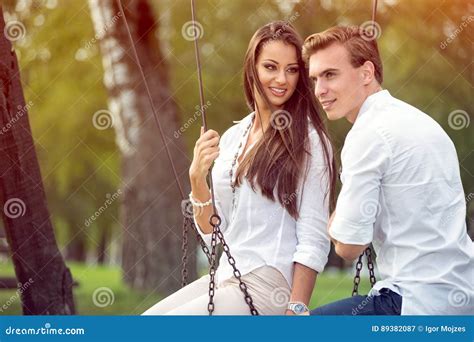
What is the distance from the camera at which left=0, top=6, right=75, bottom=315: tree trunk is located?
473cm

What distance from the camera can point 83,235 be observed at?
15703mm

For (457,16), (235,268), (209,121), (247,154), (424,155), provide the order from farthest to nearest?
(209,121) < (457,16) < (247,154) < (235,268) < (424,155)

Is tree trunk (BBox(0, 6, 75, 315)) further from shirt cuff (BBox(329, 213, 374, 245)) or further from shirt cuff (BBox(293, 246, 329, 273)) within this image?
shirt cuff (BBox(329, 213, 374, 245))

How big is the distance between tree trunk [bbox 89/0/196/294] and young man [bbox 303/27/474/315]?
401 centimetres

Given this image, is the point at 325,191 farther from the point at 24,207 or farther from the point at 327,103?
the point at 24,207

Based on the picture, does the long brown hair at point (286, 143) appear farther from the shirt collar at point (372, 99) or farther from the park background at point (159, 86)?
the park background at point (159, 86)

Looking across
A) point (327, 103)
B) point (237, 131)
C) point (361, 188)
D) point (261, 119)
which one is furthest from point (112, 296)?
point (361, 188)

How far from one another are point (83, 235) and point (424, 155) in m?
13.0

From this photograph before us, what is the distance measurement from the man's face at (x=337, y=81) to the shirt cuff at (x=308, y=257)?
460mm

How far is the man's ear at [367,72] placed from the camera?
10.8 ft

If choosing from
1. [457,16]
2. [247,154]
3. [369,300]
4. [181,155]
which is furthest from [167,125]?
[369,300]

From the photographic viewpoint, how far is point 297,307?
3.38 meters

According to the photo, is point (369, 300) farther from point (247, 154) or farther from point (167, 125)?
point (167, 125)

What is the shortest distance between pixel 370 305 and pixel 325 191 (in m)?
0.45
